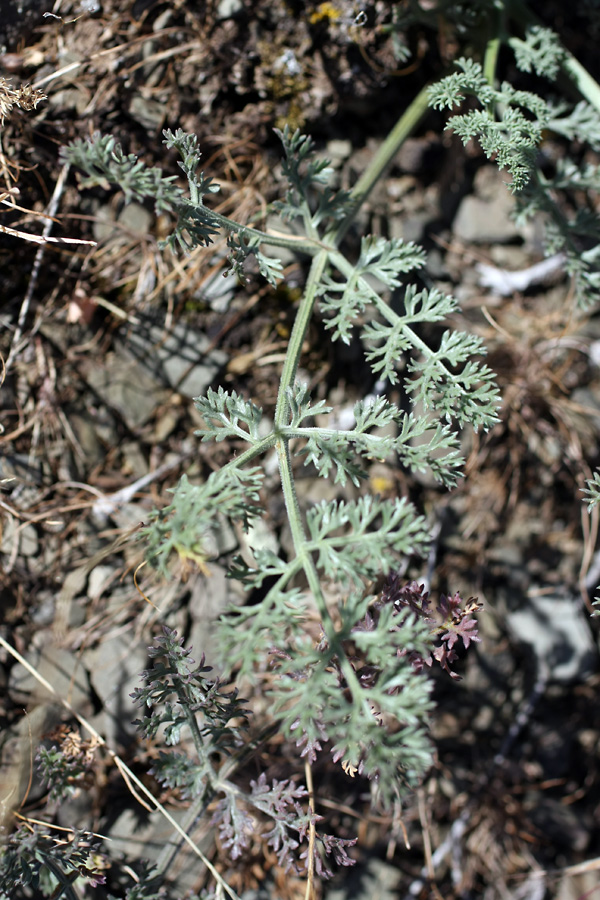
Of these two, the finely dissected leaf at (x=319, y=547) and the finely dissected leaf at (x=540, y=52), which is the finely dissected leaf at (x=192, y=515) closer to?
the finely dissected leaf at (x=319, y=547)

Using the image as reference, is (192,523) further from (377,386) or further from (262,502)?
(377,386)

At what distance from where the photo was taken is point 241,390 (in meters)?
3.68

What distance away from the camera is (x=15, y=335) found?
11.0 feet

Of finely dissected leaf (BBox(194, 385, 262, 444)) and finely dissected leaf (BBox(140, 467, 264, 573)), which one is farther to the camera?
finely dissected leaf (BBox(194, 385, 262, 444))

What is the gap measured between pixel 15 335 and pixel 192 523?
1.90 metres

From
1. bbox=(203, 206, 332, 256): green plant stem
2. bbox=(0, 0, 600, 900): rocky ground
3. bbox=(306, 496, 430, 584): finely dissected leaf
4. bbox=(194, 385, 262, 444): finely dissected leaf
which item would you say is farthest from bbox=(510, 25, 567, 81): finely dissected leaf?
bbox=(306, 496, 430, 584): finely dissected leaf

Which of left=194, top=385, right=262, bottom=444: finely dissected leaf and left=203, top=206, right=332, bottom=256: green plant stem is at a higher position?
left=203, top=206, right=332, bottom=256: green plant stem

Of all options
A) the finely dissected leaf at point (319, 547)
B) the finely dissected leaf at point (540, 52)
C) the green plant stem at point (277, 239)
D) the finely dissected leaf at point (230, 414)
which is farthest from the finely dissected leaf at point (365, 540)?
the finely dissected leaf at point (540, 52)

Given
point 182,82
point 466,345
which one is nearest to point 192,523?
point 466,345

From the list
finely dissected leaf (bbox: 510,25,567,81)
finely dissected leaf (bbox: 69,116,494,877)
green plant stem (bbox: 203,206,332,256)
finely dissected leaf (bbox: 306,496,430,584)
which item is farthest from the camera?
finely dissected leaf (bbox: 510,25,567,81)

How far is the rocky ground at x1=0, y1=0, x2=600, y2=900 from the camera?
11.0 feet

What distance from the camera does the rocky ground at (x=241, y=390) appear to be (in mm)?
3357

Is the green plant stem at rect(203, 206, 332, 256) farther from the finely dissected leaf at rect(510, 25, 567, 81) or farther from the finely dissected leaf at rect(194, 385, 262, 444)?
the finely dissected leaf at rect(510, 25, 567, 81)

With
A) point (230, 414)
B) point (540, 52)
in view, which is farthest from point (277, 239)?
point (540, 52)
